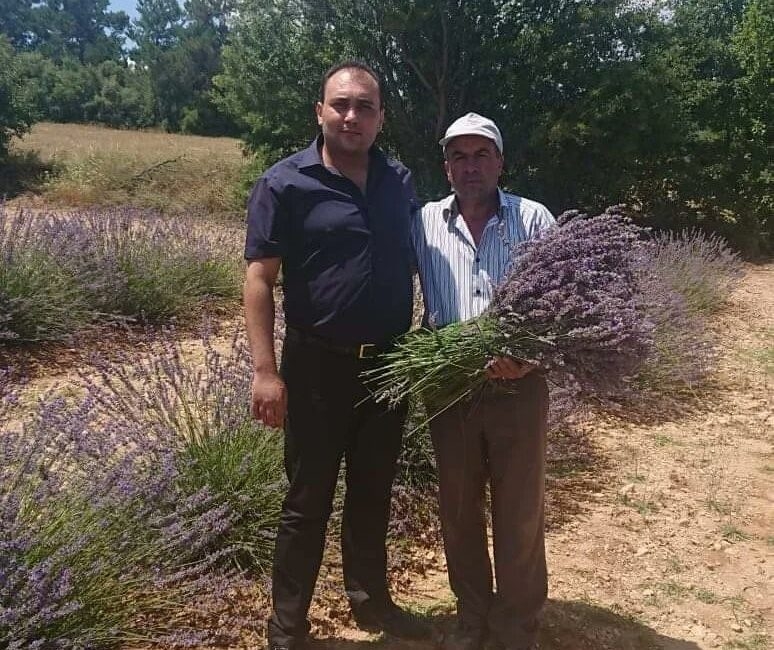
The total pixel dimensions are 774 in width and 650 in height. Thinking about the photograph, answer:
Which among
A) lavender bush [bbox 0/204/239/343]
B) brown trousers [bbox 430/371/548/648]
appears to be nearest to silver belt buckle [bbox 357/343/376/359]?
brown trousers [bbox 430/371/548/648]

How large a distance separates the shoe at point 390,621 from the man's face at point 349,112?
166 cm

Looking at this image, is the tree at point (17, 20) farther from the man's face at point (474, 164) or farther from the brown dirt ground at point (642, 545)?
the man's face at point (474, 164)

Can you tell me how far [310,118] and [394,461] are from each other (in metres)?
12.3

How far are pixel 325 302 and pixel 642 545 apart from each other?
2.17 meters

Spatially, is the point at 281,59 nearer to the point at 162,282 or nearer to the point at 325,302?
the point at 162,282

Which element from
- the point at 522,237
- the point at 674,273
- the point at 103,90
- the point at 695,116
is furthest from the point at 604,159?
the point at 103,90

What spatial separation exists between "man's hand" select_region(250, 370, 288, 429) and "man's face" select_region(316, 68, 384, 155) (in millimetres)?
749

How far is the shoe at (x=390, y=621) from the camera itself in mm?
2594

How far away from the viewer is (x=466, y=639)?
2504 mm

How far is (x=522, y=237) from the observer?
2.25 m

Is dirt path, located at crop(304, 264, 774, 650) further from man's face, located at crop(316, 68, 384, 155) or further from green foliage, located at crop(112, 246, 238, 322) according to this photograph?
green foliage, located at crop(112, 246, 238, 322)

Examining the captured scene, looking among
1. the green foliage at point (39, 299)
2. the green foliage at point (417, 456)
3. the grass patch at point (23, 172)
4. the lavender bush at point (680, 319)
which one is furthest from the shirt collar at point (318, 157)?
the grass patch at point (23, 172)

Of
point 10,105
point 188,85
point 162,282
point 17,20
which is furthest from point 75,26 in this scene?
point 162,282

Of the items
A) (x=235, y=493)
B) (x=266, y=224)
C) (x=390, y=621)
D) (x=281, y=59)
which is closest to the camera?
(x=266, y=224)
